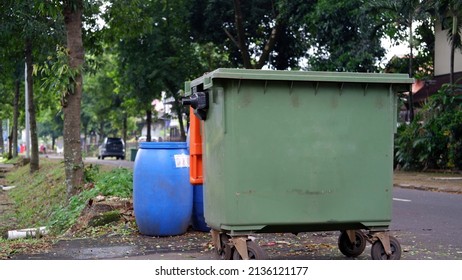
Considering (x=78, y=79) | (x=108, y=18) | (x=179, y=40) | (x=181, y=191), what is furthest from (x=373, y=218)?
(x=179, y=40)

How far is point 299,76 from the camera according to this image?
5.53 m

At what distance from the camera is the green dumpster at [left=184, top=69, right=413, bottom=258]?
5430mm

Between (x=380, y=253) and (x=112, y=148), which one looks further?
(x=112, y=148)

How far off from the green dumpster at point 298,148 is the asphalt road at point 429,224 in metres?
1.38

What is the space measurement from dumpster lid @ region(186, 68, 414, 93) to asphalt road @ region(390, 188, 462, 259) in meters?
1.94

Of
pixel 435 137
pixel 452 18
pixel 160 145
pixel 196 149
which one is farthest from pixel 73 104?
pixel 452 18

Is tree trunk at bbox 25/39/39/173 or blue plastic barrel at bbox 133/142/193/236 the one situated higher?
tree trunk at bbox 25/39/39/173

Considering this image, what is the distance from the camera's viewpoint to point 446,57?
24969 mm

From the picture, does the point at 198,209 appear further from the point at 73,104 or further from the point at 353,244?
the point at 73,104

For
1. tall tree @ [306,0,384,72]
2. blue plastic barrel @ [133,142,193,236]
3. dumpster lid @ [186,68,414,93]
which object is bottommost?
blue plastic barrel @ [133,142,193,236]

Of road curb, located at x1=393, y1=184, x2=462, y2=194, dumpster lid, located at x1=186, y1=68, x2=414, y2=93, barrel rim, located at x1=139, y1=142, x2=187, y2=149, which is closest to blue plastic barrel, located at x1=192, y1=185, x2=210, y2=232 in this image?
barrel rim, located at x1=139, y1=142, x2=187, y2=149

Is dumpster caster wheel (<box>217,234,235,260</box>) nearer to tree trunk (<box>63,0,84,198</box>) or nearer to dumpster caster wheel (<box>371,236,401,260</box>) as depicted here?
dumpster caster wheel (<box>371,236,401,260</box>)

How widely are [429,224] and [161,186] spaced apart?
4070 mm

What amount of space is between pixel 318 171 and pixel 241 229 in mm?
838
